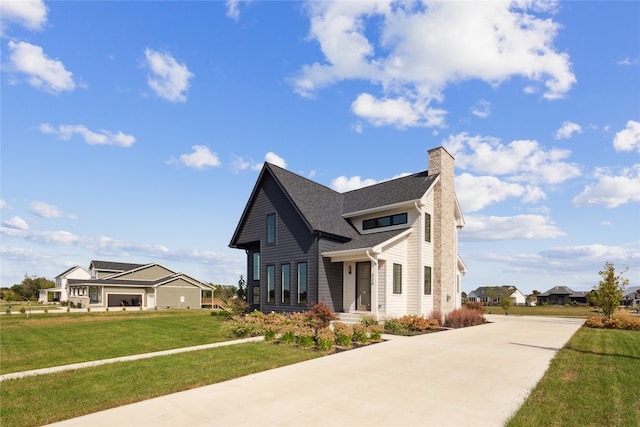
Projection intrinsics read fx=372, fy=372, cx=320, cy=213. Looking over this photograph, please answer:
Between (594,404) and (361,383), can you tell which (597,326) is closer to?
(594,404)

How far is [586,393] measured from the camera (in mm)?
7043

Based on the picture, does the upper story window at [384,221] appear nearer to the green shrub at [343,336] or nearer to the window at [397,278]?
the window at [397,278]

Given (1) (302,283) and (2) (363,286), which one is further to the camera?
(1) (302,283)

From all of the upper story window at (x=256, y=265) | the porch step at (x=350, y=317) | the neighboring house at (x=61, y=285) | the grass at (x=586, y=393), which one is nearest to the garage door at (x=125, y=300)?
the neighboring house at (x=61, y=285)

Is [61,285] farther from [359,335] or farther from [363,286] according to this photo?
[359,335]

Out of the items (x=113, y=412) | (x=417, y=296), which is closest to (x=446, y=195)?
(x=417, y=296)

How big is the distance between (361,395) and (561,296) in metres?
106

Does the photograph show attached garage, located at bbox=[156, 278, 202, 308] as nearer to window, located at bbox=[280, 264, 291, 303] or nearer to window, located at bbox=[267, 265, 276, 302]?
window, located at bbox=[267, 265, 276, 302]

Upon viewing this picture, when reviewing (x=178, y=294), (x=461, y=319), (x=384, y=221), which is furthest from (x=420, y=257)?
(x=178, y=294)

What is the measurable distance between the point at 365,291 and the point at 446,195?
24.9ft

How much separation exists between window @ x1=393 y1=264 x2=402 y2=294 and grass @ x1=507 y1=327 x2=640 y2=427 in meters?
8.95

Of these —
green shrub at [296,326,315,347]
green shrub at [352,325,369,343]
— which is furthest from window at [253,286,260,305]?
green shrub at [352,325,369,343]

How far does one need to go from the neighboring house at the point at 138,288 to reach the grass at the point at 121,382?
4213cm

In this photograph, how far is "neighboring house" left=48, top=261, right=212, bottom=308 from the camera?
47.2 m
